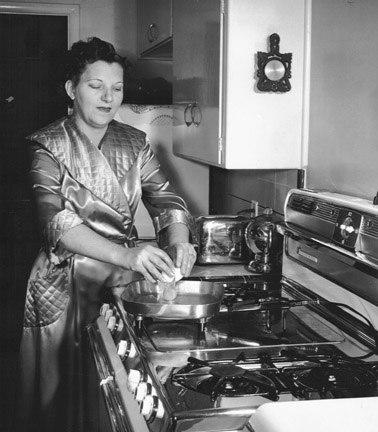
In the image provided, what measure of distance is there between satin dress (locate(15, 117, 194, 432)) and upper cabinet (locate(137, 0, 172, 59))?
35.7 inches

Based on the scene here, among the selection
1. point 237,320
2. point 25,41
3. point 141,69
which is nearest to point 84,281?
point 237,320

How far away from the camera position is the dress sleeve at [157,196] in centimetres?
245

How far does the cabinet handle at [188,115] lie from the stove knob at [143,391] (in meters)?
1.55

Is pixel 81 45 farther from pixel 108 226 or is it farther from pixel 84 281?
pixel 84 281

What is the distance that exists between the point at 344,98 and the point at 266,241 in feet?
1.96

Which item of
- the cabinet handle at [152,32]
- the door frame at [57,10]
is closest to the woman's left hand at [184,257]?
the cabinet handle at [152,32]

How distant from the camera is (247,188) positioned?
316 centimetres

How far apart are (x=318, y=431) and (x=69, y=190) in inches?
62.9

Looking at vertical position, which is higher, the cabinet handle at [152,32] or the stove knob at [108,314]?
the cabinet handle at [152,32]

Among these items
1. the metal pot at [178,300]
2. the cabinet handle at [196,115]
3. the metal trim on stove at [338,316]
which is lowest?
the metal trim on stove at [338,316]

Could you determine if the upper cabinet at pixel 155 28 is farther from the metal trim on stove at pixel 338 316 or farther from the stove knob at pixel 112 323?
the stove knob at pixel 112 323

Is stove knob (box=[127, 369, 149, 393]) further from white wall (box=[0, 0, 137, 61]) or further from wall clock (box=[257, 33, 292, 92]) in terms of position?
white wall (box=[0, 0, 137, 61])

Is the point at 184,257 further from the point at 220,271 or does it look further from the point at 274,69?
the point at 274,69

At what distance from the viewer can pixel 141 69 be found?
13.5ft
